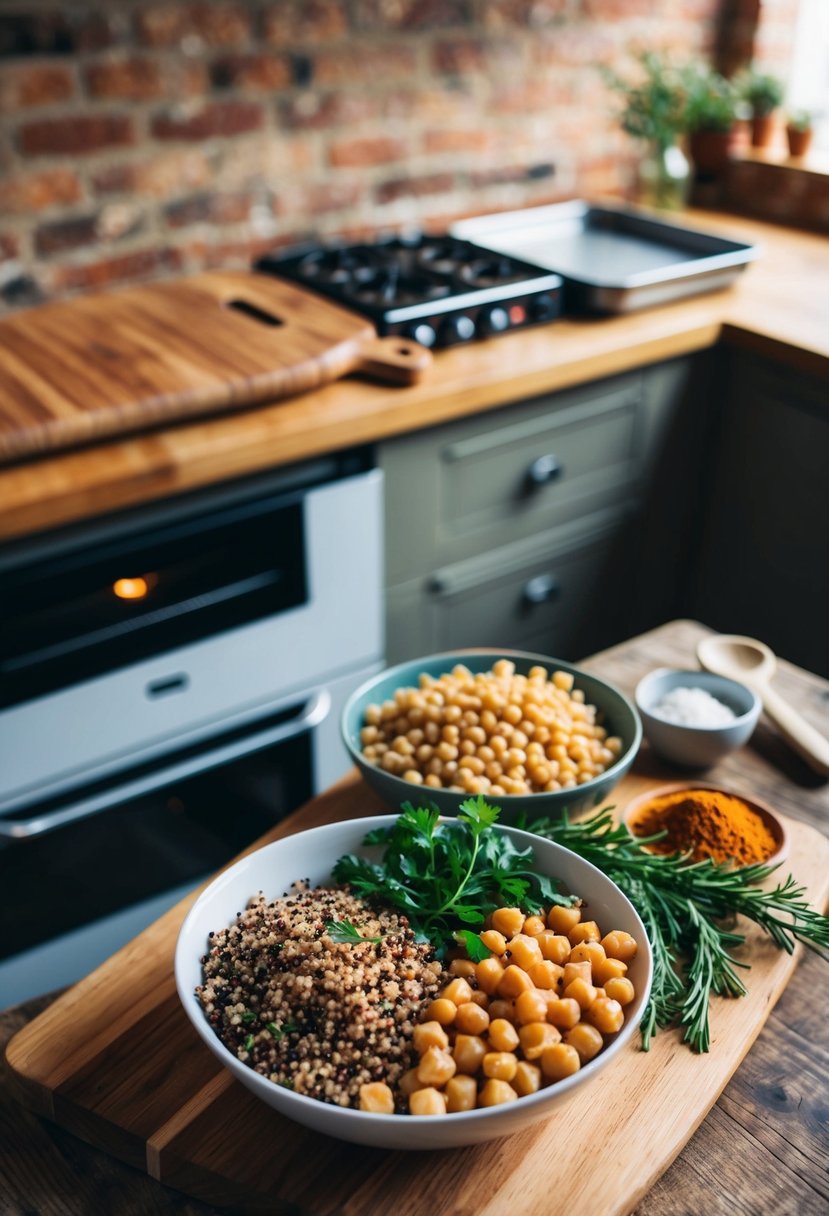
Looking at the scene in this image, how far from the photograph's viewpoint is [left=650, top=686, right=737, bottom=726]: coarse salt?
1182mm

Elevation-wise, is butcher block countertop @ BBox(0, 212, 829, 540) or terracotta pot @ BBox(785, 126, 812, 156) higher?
terracotta pot @ BBox(785, 126, 812, 156)

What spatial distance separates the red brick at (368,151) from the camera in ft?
7.66

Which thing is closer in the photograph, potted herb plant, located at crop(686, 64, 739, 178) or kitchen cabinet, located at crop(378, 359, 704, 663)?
kitchen cabinet, located at crop(378, 359, 704, 663)

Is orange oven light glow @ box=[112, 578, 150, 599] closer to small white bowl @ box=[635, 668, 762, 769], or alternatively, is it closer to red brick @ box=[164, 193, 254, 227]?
small white bowl @ box=[635, 668, 762, 769]

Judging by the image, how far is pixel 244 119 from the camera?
2.18 meters

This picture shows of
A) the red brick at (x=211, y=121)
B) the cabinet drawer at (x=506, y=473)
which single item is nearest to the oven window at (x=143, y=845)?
the cabinet drawer at (x=506, y=473)

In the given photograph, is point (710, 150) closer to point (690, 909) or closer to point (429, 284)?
point (429, 284)

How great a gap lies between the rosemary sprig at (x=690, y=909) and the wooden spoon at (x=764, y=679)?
0.69ft

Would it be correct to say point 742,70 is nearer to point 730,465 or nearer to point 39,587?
point 730,465

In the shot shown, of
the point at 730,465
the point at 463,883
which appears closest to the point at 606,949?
the point at 463,883

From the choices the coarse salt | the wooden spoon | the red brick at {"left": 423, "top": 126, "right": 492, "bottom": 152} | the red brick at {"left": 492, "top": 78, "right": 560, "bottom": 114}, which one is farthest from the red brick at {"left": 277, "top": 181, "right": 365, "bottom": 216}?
the coarse salt

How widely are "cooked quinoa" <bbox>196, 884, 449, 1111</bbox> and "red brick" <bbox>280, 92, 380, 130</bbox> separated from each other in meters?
1.80

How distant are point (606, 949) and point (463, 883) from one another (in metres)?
0.12

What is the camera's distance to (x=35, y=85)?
1896mm
